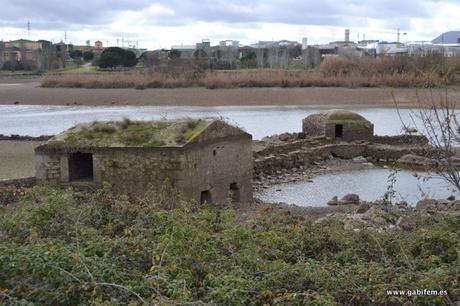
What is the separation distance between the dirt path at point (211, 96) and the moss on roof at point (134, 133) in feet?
121

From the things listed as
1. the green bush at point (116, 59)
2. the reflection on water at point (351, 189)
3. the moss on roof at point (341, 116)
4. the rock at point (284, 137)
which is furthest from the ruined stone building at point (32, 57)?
the reflection on water at point (351, 189)

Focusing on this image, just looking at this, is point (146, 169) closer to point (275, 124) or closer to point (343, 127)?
point (343, 127)

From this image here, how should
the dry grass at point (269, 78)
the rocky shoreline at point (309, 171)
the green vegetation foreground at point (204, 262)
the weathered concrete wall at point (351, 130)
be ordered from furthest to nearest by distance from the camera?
1. the dry grass at point (269, 78)
2. the weathered concrete wall at point (351, 130)
3. the rocky shoreline at point (309, 171)
4. the green vegetation foreground at point (204, 262)

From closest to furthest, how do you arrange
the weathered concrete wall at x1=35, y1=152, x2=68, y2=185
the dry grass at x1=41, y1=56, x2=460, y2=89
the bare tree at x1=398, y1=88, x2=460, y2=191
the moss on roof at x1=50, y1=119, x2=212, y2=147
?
the bare tree at x1=398, y1=88, x2=460, y2=191
the moss on roof at x1=50, y1=119, x2=212, y2=147
the weathered concrete wall at x1=35, y1=152, x2=68, y2=185
the dry grass at x1=41, y1=56, x2=460, y2=89

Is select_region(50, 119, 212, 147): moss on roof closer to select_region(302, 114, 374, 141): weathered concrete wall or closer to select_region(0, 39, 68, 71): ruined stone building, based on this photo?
select_region(302, 114, 374, 141): weathered concrete wall

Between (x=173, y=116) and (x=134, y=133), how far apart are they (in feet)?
79.9

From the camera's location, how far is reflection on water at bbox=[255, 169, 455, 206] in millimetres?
22094

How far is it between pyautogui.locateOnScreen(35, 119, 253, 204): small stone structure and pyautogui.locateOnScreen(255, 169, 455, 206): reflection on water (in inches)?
170

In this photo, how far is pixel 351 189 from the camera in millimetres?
24094

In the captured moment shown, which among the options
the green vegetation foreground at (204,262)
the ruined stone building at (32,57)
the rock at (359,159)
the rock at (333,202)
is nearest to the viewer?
the green vegetation foreground at (204,262)

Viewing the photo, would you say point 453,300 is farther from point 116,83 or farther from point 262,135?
point 116,83

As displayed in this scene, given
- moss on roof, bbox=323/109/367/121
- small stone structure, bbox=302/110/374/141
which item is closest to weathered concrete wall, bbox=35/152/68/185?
small stone structure, bbox=302/110/374/141

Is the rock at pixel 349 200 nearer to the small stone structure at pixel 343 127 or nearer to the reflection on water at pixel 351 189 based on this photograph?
the reflection on water at pixel 351 189

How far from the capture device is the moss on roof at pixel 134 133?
56.3 feet
